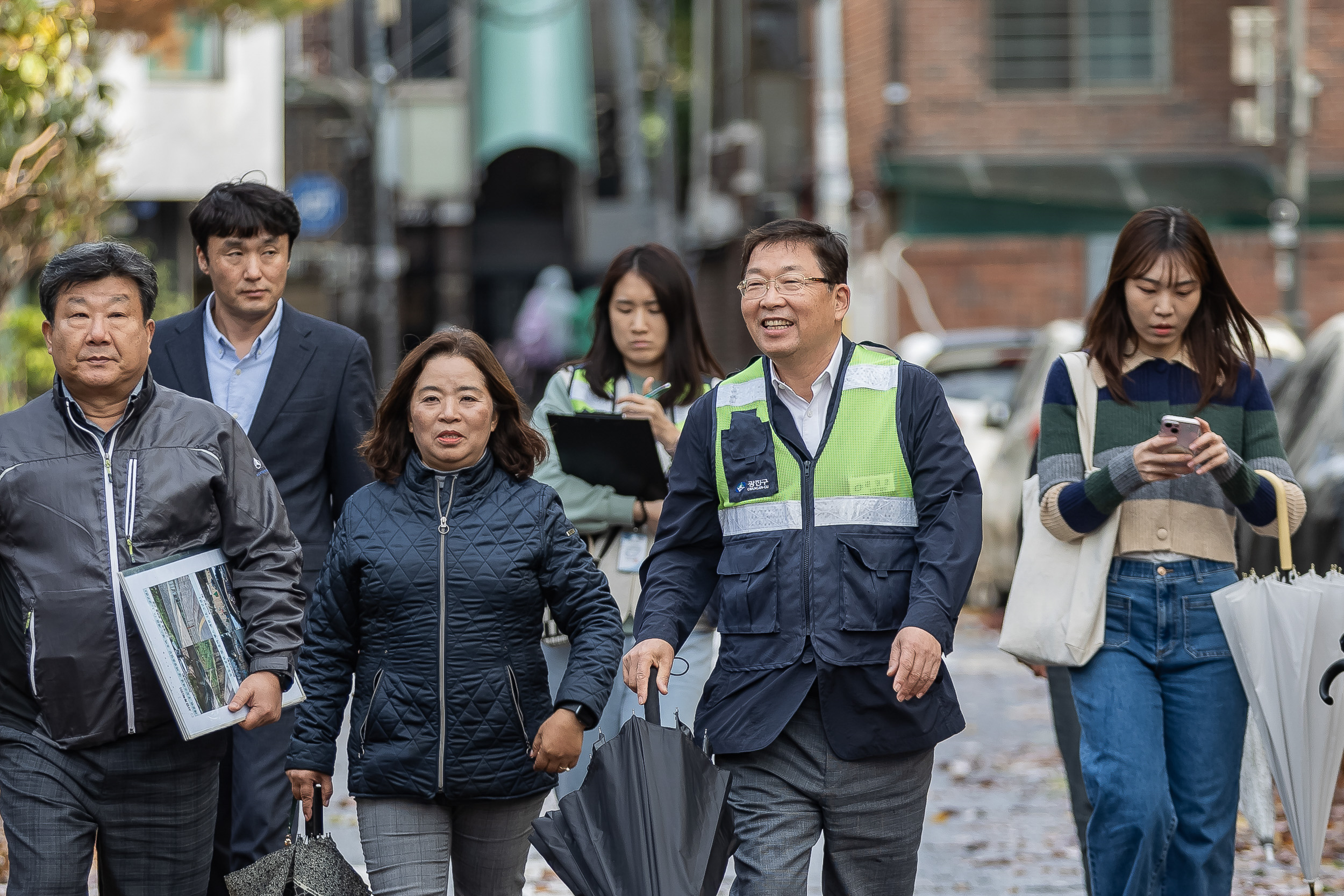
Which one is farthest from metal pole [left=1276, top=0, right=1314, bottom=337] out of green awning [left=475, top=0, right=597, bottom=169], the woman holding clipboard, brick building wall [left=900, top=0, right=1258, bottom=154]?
green awning [left=475, top=0, right=597, bottom=169]

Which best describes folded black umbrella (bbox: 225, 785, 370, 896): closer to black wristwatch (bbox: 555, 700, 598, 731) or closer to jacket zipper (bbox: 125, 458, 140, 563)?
black wristwatch (bbox: 555, 700, 598, 731)

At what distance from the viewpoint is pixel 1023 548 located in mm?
5152

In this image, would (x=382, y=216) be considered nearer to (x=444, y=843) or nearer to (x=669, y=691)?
(x=669, y=691)

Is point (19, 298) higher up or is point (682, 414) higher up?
point (19, 298)

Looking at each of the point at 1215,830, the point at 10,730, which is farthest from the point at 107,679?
the point at 1215,830

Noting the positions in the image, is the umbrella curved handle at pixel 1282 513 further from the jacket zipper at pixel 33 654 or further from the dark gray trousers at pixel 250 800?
the jacket zipper at pixel 33 654

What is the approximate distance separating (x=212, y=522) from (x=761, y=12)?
982 inches

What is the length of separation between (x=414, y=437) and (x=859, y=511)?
1.16 metres

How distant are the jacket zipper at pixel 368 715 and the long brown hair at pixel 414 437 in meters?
0.51

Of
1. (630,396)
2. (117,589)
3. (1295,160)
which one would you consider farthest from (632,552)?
(1295,160)

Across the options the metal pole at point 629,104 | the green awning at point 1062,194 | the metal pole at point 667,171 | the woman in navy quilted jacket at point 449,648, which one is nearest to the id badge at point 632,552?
A: the woman in navy quilted jacket at point 449,648

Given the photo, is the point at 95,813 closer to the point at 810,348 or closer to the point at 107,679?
the point at 107,679

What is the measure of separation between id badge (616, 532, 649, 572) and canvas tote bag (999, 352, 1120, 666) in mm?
1229

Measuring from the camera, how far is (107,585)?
4.29 meters
